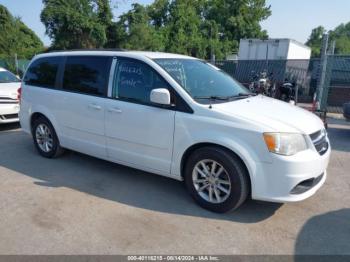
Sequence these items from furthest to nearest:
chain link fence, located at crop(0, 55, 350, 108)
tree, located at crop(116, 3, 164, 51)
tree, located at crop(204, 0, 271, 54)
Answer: tree, located at crop(204, 0, 271, 54), tree, located at crop(116, 3, 164, 51), chain link fence, located at crop(0, 55, 350, 108)

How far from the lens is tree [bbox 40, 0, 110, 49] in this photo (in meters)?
28.6

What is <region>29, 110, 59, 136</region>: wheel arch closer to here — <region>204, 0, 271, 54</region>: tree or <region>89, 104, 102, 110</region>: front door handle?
<region>89, 104, 102, 110</region>: front door handle

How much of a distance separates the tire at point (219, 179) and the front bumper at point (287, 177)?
160 mm

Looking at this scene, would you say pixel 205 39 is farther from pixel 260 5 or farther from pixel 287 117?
pixel 287 117

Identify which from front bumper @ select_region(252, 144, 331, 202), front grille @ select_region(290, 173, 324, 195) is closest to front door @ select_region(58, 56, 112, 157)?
front bumper @ select_region(252, 144, 331, 202)

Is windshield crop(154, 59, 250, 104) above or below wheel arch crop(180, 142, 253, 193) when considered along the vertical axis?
above

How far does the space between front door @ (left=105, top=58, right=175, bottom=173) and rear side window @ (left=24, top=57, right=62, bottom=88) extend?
1494 mm

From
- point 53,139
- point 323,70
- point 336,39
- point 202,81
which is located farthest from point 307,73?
point 336,39

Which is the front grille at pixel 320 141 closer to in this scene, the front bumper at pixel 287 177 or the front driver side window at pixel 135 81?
the front bumper at pixel 287 177

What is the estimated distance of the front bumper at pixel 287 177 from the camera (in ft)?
10.6

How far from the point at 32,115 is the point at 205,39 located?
121 feet

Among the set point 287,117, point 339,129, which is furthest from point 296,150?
point 339,129

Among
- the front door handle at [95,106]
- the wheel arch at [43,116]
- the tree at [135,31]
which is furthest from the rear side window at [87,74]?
the tree at [135,31]

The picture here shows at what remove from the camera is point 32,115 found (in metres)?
5.60
